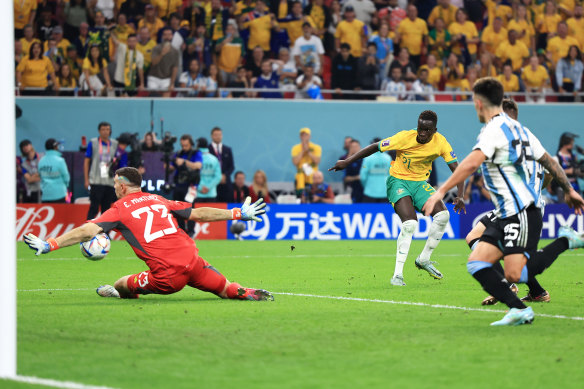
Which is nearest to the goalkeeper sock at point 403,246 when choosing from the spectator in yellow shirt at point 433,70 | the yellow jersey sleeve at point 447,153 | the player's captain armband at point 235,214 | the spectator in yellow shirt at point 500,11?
the yellow jersey sleeve at point 447,153

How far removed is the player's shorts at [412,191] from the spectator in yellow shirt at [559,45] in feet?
46.5

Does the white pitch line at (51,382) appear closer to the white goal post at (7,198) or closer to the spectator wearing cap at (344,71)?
the white goal post at (7,198)

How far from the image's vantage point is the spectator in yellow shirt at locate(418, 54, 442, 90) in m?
23.4

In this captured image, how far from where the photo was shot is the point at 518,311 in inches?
291

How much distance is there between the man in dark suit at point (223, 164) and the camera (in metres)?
20.7

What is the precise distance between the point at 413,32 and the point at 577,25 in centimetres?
506

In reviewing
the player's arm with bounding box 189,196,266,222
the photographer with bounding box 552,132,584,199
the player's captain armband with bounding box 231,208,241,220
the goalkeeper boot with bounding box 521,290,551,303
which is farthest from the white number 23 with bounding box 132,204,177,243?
the photographer with bounding box 552,132,584,199

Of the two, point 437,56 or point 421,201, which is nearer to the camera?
point 421,201

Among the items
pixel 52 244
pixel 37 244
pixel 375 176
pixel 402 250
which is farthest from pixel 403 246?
pixel 375 176

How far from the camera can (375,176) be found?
21.6 m

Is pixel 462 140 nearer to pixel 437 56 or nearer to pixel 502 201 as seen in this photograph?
pixel 437 56

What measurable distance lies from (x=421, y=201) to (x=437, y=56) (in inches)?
508

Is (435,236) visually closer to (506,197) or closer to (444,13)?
(506,197)

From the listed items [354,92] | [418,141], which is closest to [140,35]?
[354,92]
